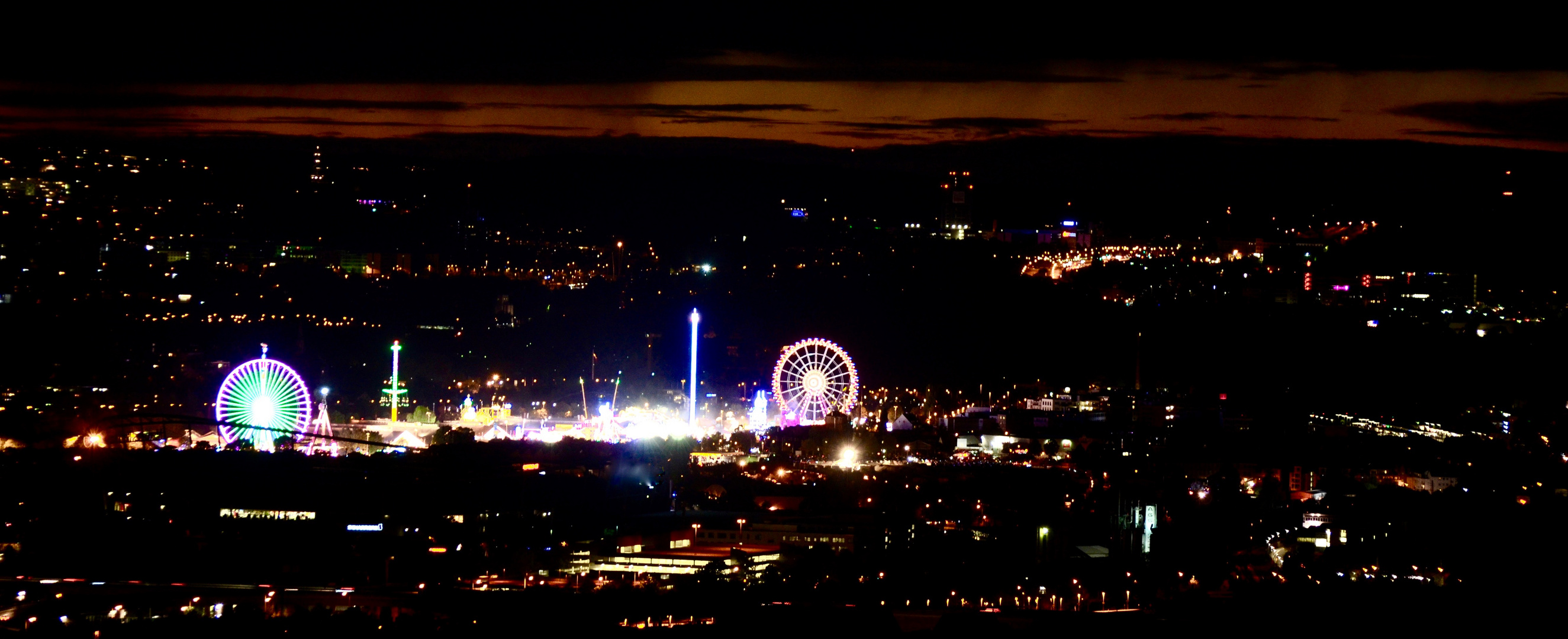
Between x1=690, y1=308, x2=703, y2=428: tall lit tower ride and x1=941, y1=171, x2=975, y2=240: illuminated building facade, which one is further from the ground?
x1=941, y1=171, x2=975, y2=240: illuminated building facade

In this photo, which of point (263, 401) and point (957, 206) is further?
point (957, 206)

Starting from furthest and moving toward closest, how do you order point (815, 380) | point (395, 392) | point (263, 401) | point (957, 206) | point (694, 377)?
1. point (957, 206)
2. point (694, 377)
3. point (395, 392)
4. point (815, 380)
5. point (263, 401)

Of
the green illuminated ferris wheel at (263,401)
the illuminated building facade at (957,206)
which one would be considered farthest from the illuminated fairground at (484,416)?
the illuminated building facade at (957,206)

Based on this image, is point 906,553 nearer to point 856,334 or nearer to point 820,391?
point 820,391

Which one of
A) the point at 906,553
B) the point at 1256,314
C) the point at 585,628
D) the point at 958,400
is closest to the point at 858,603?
the point at 585,628

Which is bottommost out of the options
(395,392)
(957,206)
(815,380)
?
(395,392)

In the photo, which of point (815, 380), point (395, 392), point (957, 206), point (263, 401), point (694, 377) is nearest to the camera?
point (263, 401)

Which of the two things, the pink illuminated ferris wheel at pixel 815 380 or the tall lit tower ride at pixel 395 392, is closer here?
the pink illuminated ferris wheel at pixel 815 380

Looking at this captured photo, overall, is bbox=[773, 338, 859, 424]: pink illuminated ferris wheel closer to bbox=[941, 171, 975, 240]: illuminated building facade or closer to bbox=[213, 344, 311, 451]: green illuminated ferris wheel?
bbox=[213, 344, 311, 451]: green illuminated ferris wheel

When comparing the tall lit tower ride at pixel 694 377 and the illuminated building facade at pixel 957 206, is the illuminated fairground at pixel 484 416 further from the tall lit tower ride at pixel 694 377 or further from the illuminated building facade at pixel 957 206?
the illuminated building facade at pixel 957 206

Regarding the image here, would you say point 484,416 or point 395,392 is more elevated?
point 395,392

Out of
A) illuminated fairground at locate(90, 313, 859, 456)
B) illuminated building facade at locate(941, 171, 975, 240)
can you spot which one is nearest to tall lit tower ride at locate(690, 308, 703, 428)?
illuminated fairground at locate(90, 313, 859, 456)

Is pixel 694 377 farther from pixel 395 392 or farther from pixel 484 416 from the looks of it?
pixel 395 392

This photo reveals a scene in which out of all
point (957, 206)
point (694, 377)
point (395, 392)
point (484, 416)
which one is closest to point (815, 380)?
point (694, 377)
